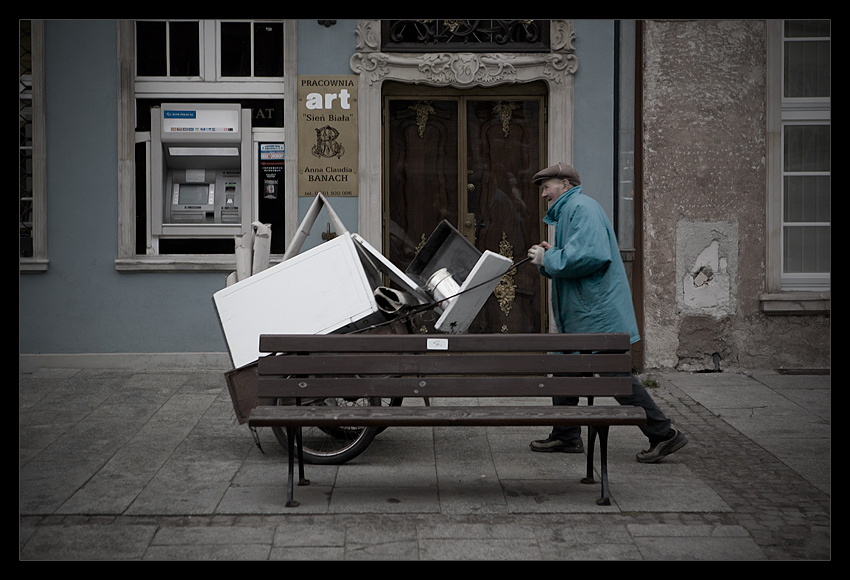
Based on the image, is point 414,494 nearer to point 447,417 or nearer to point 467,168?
point 447,417

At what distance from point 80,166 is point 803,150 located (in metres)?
6.94

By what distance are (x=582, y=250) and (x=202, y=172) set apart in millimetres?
4685

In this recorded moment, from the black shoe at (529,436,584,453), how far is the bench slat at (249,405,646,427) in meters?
1.09

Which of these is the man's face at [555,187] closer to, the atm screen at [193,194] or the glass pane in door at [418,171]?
the glass pane in door at [418,171]

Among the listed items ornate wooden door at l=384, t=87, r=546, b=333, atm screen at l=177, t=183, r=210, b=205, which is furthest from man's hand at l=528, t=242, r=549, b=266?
atm screen at l=177, t=183, r=210, b=205

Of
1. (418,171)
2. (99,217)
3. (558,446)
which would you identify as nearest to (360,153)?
(418,171)

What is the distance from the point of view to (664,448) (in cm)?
487

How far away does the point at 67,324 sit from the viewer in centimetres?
775

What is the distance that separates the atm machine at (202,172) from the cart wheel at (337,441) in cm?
343

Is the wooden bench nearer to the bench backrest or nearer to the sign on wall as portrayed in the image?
the bench backrest
